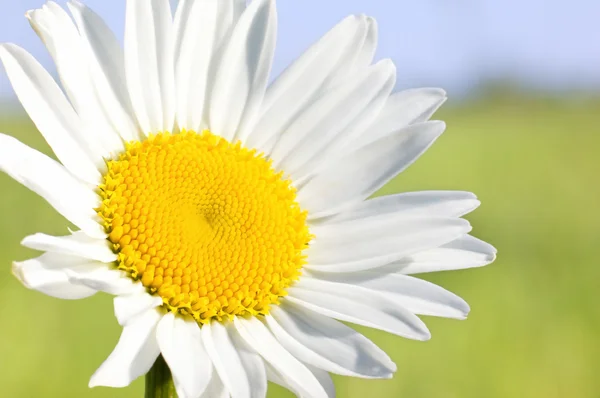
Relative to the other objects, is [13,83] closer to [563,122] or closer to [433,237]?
[433,237]

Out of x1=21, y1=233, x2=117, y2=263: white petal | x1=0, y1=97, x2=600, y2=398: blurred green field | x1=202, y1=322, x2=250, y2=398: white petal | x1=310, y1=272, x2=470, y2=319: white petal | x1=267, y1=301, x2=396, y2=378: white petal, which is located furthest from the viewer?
x1=0, y1=97, x2=600, y2=398: blurred green field

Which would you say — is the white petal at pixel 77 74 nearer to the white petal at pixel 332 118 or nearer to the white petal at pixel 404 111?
the white petal at pixel 332 118

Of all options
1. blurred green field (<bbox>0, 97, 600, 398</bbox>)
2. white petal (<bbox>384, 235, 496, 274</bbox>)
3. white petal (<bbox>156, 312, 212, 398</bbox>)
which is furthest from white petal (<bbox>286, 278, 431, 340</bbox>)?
blurred green field (<bbox>0, 97, 600, 398</bbox>)

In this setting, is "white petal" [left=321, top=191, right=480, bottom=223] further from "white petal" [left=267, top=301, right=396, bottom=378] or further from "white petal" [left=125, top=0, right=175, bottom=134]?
"white petal" [left=125, top=0, right=175, bottom=134]

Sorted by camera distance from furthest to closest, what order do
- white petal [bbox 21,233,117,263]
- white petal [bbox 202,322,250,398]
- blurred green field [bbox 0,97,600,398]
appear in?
blurred green field [bbox 0,97,600,398], white petal [bbox 202,322,250,398], white petal [bbox 21,233,117,263]

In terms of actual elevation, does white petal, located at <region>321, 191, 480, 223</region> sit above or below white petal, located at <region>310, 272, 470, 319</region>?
above

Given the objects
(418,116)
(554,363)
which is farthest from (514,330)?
(418,116)

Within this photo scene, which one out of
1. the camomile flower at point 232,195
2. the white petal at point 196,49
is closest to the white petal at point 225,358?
the camomile flower at point 232,195
